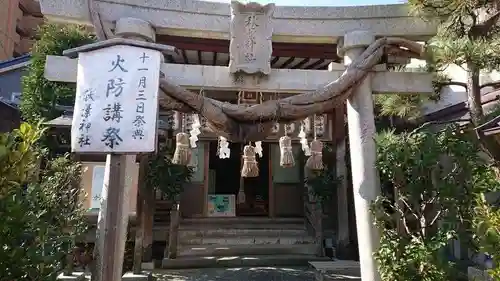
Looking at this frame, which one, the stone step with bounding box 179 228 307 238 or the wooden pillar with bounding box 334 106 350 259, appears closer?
the wooden pillar with bounding box 334 106 350 259

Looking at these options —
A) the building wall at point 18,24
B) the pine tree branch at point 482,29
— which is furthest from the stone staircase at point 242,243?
the building wall at point 18,24

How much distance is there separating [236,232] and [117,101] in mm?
7356

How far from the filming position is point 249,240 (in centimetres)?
1017

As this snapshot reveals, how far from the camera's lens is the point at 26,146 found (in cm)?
305

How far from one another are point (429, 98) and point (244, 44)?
10.4 feet

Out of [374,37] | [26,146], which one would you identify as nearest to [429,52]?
[374,37]

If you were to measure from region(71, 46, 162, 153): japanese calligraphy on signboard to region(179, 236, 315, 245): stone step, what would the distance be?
6.76 meters

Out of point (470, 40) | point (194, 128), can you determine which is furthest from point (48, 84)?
point (470, 40)

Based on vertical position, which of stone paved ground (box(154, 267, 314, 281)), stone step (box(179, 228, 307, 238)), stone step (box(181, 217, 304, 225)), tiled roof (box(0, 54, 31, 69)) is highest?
tiled roof (box(0, 54, 31, 69))

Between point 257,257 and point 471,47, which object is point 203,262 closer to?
point 257,257

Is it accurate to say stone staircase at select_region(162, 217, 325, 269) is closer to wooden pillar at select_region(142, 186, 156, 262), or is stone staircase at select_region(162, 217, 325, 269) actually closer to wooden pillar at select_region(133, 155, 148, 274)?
wooden pillar at select_region(142, 186, 156, 262)

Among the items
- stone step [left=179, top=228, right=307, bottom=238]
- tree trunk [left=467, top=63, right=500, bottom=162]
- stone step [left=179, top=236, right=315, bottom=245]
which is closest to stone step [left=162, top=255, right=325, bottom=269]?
stone step [left=179, top=236, right=315, bottom=245]

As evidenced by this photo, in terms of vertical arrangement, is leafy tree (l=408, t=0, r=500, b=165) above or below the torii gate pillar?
above

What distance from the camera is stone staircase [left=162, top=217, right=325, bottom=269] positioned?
903 centimetres
